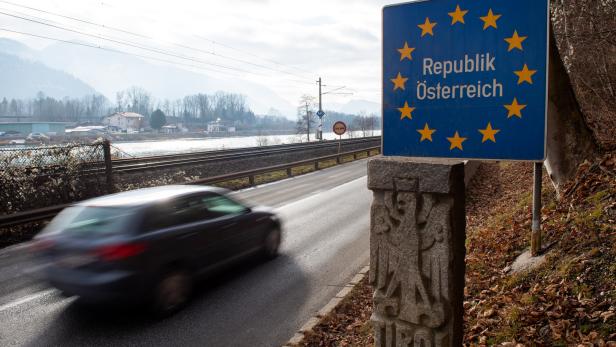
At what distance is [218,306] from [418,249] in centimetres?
419

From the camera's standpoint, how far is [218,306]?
644 cm

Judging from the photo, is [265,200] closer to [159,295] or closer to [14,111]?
[159,295]

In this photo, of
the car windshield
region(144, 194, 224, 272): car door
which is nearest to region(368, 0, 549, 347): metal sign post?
region(144, 194, 224, 272): car door

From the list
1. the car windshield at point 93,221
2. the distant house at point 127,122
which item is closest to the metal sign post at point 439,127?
the car windshield at point 93,221

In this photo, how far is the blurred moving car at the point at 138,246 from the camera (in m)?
5.68

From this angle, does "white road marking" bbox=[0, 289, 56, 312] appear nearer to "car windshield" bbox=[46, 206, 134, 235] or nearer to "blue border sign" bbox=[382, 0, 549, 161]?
"car windshield" bbox=[46, 206, 134, 235]

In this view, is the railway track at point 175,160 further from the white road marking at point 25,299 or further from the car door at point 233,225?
the car door at point 233,225

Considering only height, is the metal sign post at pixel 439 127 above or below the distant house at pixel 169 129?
below

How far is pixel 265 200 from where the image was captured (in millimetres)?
16047

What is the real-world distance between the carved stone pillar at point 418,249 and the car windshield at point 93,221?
3.96 meters

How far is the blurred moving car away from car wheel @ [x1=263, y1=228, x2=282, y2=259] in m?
1.22

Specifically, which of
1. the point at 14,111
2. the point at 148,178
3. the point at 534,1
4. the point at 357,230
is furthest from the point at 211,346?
the point at 14,111

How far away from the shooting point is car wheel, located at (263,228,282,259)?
336 inches

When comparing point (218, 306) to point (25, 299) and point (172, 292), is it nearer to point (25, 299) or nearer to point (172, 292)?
point (172, 292)
